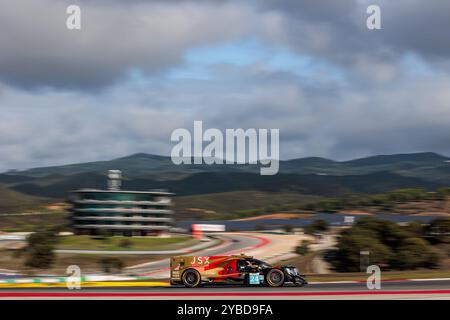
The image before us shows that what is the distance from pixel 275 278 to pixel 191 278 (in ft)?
12.0

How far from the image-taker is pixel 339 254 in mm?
54094

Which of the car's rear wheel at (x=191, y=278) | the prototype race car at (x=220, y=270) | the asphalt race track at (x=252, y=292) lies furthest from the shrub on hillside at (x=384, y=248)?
the car's rear wheel at (x=191, y=278)

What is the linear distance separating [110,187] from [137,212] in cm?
670

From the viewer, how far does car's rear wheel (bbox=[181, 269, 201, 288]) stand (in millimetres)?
25844

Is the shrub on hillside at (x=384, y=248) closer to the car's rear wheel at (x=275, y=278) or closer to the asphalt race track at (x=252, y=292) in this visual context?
the asphalt race track at (x=252, y=292)

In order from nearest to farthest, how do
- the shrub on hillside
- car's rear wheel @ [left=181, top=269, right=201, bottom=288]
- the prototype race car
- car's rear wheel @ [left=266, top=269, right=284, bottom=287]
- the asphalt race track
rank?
1. the asphalt race track
2. car's rear wheel @ [left=266, top=269, right=284, bottom=287]
3. the prototype race car
4. car's rear wheel @ [left=181, top=269, right=201, bottom=288]
5. the shrub on hillside

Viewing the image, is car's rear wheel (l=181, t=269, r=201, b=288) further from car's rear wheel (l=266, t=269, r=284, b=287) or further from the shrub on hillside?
the shrub on hillside

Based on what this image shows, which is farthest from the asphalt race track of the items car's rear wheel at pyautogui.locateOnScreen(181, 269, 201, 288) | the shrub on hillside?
the shrub on hillside

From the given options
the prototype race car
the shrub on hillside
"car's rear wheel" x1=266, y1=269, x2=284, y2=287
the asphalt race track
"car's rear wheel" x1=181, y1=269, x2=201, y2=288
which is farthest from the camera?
the shrub on hillside

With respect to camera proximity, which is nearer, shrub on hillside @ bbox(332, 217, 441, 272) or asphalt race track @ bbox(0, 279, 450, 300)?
asphalt race track @ bbox(0, 279, 450, 300)

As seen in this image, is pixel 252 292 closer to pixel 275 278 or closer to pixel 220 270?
pixel 275 278

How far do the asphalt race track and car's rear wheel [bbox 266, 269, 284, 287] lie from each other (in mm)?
395
